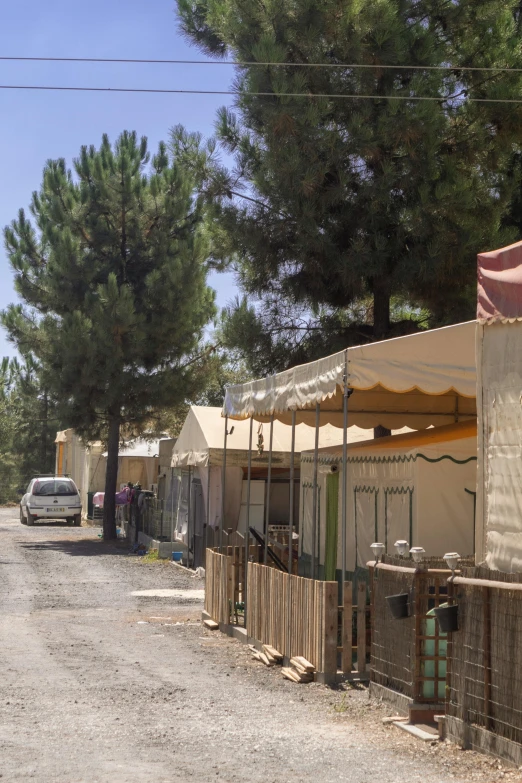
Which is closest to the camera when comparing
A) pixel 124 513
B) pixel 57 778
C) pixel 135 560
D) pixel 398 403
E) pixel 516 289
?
pixel 57 778

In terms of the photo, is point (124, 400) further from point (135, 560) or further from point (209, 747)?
point (209, 747)

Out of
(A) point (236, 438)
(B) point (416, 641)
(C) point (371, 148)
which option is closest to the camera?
(B) point (416, 641)

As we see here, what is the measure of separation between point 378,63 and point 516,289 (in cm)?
Answer: 1119

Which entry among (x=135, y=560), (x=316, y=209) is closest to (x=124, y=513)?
(x=135, y=560)

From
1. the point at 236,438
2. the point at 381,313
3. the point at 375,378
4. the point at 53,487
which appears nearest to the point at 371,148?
the point at 381,313

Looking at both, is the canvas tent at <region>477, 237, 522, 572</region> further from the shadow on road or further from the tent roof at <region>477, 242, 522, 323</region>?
the shadow on road

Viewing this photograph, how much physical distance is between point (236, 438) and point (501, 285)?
1238 centimetres

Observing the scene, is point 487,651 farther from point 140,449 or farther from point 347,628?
point 140,449

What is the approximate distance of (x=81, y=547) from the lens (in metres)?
27.7

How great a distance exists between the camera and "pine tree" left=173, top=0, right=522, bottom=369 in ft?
53.8

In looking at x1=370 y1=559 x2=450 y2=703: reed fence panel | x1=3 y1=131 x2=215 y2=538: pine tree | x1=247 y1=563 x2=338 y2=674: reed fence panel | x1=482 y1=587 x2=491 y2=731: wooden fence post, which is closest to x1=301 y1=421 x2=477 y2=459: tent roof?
x1=247 y1=563 x2=338 y2=674: reed fence panel

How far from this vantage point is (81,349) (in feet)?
98.6

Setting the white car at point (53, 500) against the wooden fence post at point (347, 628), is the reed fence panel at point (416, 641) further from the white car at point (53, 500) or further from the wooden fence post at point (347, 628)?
the white car at point (53, 500)

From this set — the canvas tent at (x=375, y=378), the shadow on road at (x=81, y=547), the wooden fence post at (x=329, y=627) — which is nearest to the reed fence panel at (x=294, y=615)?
the wooden fence post at (x=329, y=627)
